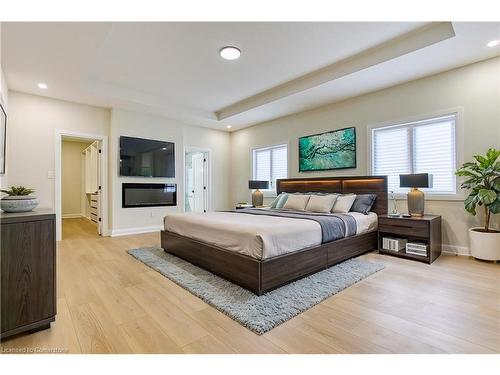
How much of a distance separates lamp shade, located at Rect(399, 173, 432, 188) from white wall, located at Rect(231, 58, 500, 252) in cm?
58

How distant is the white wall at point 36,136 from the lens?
4.27 m

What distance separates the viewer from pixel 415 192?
3.67m

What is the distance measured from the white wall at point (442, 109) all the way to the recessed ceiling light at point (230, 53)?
95.7 inches

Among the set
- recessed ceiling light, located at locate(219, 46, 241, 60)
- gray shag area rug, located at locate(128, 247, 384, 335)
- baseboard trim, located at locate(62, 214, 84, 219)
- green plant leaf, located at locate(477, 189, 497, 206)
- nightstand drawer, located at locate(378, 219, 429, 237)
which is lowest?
gray shag area rug, located at locate(128, 247, 384, 335)

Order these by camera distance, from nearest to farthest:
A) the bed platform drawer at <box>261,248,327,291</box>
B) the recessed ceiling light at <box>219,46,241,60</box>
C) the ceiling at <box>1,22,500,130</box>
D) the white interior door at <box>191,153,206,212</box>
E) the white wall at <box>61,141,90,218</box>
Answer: the bed platform drawer at <box>261,248,327,291</box> < the ceiling at <box>1,22,500,130</box> < the recessed ceiling light at <box>219,46,241,60</box> < the white interior door at <box>191,153,206,212</box> < the white wall at <box>61,141,90,218</box>

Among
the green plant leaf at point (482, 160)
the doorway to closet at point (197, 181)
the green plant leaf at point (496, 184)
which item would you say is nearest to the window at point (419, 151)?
the green plant leaf at point (482, 160)

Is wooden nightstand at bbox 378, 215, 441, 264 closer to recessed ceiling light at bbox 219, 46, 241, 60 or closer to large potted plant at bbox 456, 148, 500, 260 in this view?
large potted plant at bbox 456, 148, 500, 260

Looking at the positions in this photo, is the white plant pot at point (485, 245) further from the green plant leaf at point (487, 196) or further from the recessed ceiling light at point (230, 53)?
the recessed ceiling light at point (230, 53)

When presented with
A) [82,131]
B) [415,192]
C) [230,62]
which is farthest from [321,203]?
[82,131]

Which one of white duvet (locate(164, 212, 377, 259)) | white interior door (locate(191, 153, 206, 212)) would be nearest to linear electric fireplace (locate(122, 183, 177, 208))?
white interior door (locate(191, 153, 206, 212))

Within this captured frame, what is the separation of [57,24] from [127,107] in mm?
2718

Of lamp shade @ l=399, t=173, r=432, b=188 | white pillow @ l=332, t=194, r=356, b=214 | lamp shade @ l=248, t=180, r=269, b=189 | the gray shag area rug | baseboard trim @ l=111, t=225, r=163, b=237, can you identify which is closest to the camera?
the gray shag area rug

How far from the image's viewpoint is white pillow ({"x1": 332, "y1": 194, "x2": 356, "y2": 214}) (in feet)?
13.2

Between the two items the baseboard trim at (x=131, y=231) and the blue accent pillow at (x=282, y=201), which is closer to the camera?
the blue accent pillow at (x=282, y=201)
